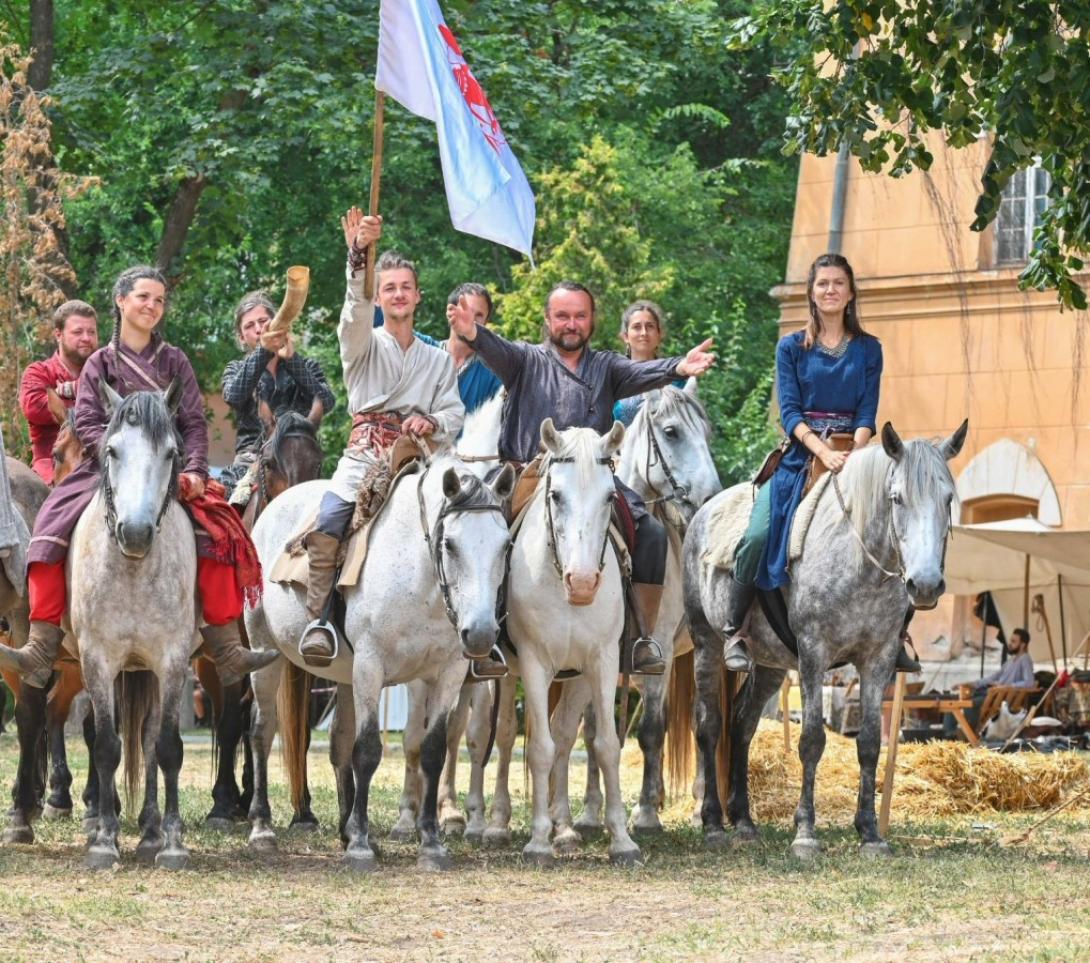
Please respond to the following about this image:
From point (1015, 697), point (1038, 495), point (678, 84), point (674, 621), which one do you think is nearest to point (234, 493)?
point (674, 621)

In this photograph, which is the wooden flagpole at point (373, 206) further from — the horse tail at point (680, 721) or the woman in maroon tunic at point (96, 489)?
the horse tail at point (680, 721)

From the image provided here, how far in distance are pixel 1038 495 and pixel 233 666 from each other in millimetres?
15101

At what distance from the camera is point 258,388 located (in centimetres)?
1295

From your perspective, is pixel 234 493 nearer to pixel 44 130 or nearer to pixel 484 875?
pixel 484 875

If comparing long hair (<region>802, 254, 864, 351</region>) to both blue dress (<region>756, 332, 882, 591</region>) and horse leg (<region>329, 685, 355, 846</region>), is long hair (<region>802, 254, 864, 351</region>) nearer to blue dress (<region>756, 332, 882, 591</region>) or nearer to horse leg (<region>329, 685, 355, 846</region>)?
blue dress (<region>756, 332, 882, 591</region>)

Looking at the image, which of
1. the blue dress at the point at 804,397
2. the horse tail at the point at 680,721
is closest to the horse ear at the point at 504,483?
the blue dress at the point at 804,397

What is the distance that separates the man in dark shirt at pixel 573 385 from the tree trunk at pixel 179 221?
49.9 ft

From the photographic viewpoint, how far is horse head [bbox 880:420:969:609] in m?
10.0

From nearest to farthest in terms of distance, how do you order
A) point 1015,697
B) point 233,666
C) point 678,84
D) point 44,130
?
point 233,666 → point 1015,697 → point 44,130 → point 678,84

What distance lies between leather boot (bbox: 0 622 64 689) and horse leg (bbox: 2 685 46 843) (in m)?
0.77

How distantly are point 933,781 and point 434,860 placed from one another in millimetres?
5468

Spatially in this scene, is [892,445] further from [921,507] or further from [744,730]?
[744,730]

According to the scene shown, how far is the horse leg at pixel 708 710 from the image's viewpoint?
11695mm

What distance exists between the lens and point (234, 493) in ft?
41.9
